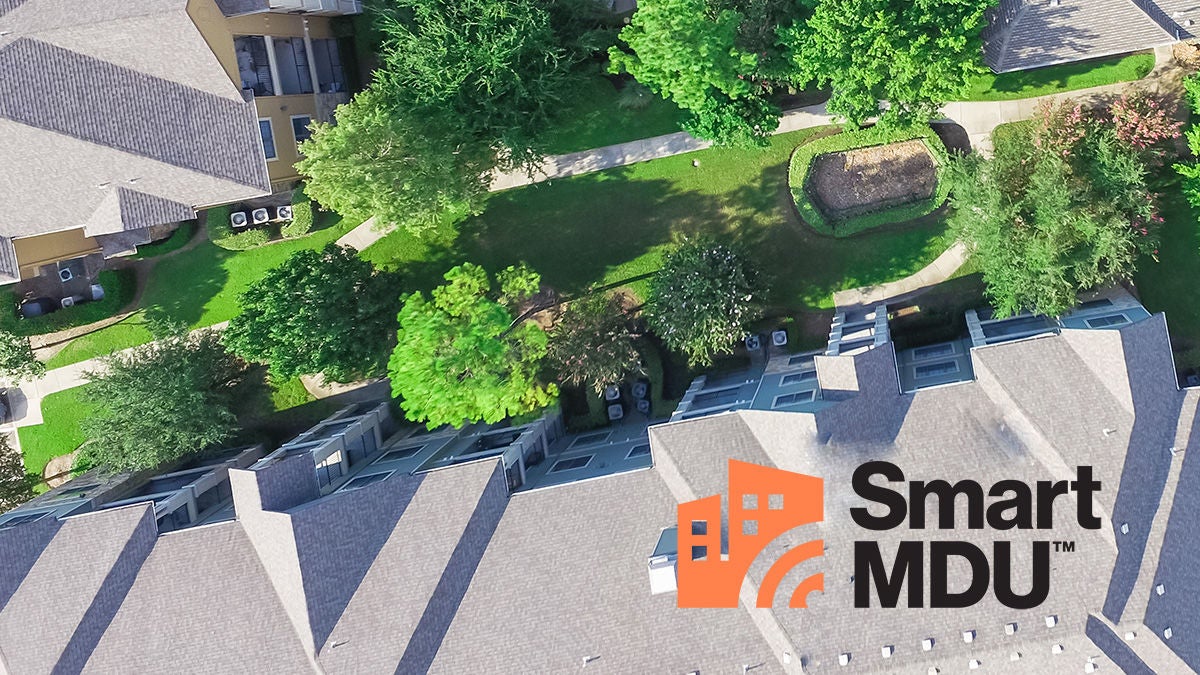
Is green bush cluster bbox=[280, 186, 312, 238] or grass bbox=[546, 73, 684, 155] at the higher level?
grass bbox=[546, 73, 684, 155]

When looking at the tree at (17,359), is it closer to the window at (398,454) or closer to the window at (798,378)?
the window at (398,454)

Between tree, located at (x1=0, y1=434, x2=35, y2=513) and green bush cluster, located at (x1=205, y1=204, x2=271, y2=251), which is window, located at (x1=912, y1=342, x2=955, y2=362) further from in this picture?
tree, located at (x1=0, y1=434, x2=35, y2=513)

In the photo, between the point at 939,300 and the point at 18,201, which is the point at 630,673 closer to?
the point at 939,300

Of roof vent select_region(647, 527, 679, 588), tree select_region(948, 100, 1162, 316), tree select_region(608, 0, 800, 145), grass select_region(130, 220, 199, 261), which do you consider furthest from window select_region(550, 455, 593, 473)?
grass select_region(130, 220, 199, 261)

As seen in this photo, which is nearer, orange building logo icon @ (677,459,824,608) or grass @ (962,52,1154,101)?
orange building logo icon @ (677,459,824,608)

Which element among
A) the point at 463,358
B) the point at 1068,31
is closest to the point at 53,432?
the point at 463,358

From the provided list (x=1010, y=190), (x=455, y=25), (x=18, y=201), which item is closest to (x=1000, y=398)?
(x=1010, y=190)
